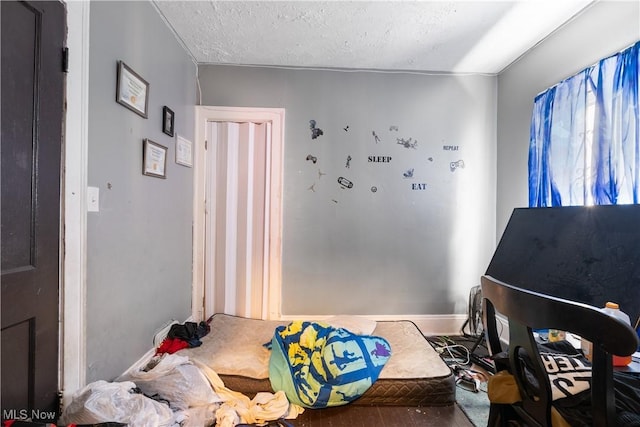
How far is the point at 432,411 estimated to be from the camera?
165 centimetres

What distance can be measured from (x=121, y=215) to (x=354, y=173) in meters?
1.88

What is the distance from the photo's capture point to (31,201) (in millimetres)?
1114

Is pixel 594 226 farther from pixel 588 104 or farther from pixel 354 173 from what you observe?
pixel 354 173

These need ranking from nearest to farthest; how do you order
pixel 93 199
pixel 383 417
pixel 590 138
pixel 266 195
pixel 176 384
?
pixel 93 199 < pixel 176 384 < pixel 383 417 < pixel 590 138 < pixel 266 195

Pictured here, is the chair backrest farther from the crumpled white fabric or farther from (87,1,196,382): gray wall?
(87,1,196,382): gray wall

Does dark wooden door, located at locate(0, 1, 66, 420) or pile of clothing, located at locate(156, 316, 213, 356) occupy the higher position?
dark wooden door, located at locate(0, 1, 66, 420)

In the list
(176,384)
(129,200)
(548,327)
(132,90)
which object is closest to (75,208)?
(129,200)

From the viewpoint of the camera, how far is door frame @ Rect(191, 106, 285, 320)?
257 cm

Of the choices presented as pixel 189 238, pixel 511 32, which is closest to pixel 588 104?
pixel 511 32

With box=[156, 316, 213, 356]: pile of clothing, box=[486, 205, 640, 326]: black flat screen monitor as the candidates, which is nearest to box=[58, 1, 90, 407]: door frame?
box=[156, 316, 213, 356]: pile of clothing

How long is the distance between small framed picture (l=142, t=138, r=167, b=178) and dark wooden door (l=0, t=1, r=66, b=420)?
1.76 ft

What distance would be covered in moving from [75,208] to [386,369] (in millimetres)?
1926

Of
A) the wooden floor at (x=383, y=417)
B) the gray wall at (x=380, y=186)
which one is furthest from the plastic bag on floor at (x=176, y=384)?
the gray wall at (x=380, y=186)

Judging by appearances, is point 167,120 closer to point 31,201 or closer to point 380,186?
point 31,201
